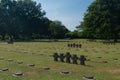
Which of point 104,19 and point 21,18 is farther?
point 21,18

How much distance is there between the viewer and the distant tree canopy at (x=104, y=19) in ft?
178

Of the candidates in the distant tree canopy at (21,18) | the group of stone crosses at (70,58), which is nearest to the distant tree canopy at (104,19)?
the distant tree canopy at (21,18)

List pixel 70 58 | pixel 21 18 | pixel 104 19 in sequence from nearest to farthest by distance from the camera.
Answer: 1. pixel 70 58
2. pixel 104 19
3. pixel 21 18

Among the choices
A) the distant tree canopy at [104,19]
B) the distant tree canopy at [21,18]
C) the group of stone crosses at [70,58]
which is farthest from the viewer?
the distant tree canopy at [21,18]

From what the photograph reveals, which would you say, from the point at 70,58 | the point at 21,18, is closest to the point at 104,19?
the point at 21,18

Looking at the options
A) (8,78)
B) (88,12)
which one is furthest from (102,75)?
(88,12)

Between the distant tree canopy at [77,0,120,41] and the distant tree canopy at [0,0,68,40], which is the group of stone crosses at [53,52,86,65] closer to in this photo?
the distant tree canopy at [77,0,120,41]

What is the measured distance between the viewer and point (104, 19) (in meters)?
55.2

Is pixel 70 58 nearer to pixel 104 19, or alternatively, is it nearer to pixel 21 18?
pixel 104 19

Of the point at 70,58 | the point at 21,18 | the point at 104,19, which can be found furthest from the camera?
the point at 21,18

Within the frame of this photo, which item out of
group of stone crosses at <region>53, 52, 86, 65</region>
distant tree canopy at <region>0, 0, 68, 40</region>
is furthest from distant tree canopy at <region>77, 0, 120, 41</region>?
group of stone crosses at <region>53, 52, 86, 65</region>

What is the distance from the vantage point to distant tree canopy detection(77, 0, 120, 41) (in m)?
54.4

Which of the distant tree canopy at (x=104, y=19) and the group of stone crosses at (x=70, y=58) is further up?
the distant tree canopy at (x=104, y=19)

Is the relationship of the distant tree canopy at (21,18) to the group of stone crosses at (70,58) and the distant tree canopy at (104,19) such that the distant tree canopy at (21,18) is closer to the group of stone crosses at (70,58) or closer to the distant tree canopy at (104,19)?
the distant tree canopy at (104,19)
